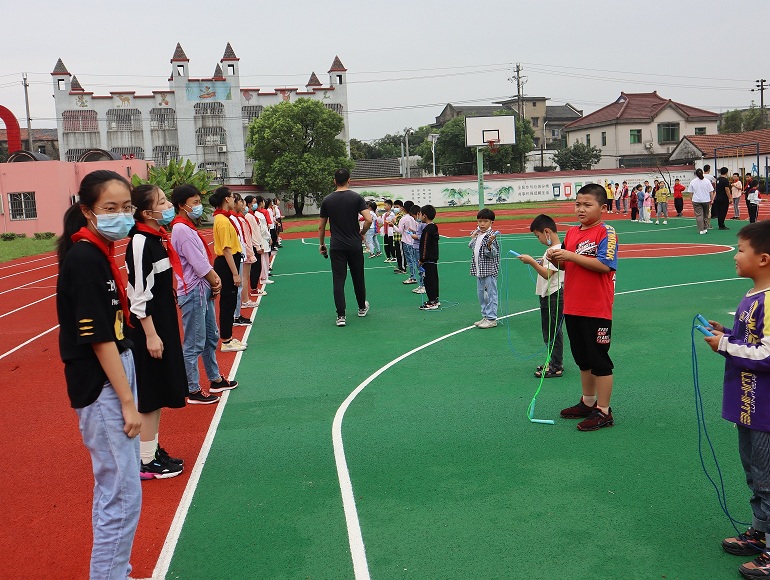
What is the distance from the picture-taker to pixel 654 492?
482 cm

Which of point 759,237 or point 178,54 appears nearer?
point 759,237

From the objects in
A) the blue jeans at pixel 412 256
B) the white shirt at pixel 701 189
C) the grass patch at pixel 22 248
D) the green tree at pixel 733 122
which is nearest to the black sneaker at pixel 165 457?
the blue jeans at pixel 412 256

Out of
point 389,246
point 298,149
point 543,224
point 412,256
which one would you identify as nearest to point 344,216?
point 412,256

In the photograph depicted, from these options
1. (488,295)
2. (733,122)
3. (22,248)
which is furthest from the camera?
(733,122)

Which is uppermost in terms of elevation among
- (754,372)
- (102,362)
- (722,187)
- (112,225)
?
(112,225)

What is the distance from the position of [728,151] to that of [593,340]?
5371cm

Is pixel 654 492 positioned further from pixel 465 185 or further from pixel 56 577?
pixel 465 185

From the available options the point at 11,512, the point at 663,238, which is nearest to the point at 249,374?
the point at 11,512

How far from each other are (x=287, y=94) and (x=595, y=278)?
73.2 m

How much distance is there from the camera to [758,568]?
377 centimetres

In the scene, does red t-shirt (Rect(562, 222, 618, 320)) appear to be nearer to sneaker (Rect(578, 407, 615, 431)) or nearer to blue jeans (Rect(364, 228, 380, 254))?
sneaker (Rect(578, 407, 615, 431))

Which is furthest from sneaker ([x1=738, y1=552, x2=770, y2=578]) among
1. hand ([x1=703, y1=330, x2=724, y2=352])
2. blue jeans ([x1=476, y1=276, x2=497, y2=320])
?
blue jeans ([x1=476, y1=276, x2=497, y2=320])

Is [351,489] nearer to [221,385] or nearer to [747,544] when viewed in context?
[747,544]

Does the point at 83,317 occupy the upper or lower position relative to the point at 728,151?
lower
